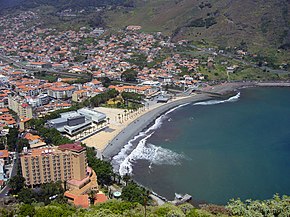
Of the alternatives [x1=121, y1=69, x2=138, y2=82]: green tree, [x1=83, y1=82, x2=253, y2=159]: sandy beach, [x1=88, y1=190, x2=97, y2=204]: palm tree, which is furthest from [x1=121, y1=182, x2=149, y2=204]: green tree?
[x1=121, y1=69, x2=138, y2=82]: green tree

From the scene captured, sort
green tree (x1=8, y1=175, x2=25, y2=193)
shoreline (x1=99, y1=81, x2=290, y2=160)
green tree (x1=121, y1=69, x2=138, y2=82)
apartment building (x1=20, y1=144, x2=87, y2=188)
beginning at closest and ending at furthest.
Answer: green tree (x1=8, y1=175, x2=25, y2=193)
apartment building (x1=20, y1=144, x2=87, y2=188)
shoreline (x1=99, y1=81, x2=290, y2=160)
green tree (x1=121, y1=69, x2=138, y2=82)

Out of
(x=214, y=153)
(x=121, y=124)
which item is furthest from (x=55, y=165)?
(x=214, y=153)

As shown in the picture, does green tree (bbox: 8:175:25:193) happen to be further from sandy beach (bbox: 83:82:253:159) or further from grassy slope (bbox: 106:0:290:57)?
grassy slope (bbox: 106:0:290:57)

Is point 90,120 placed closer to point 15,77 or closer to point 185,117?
point 185,117

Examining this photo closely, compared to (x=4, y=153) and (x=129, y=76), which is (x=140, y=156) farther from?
(x=129, y=76)

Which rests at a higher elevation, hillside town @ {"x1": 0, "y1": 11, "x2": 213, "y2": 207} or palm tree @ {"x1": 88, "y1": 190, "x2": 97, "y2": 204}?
hillside town @ {"x1": 0, "y1": 11, "x2": 213, "y2": 207}

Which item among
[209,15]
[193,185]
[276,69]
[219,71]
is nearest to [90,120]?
[193,185]
